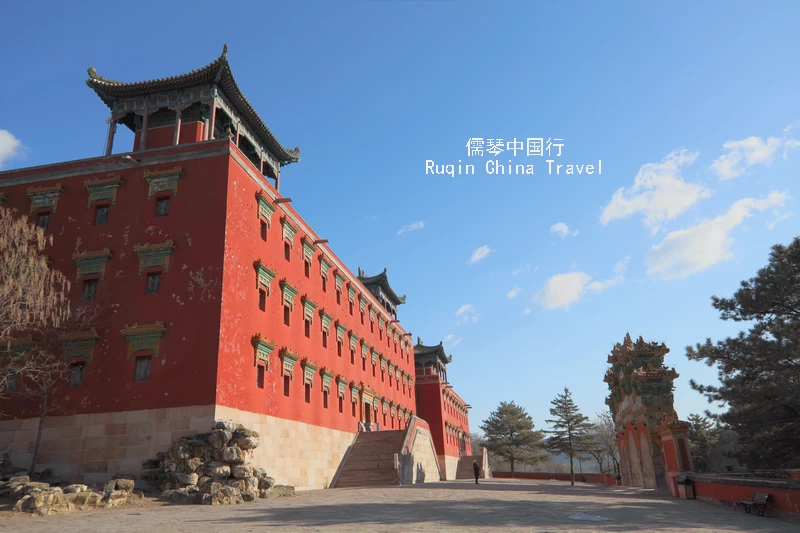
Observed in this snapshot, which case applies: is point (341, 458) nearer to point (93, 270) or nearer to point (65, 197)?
point (93, 270)

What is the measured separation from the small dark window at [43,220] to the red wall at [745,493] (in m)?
25.5

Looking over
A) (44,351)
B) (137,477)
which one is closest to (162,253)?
(44,351)

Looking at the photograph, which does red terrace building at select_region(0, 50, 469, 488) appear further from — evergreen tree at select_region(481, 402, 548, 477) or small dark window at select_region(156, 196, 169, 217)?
evergreen tree at select_region(481, 402, 548, 477)

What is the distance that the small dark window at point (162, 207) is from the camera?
2020cm

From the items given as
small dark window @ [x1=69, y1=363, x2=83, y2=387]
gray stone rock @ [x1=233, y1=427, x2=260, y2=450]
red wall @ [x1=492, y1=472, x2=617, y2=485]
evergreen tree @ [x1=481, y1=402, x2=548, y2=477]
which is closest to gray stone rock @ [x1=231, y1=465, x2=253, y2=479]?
gray stone rock @ [x1=233, y1=427, x2=260, y2=450]

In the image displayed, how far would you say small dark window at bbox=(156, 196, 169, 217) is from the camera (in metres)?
20.2

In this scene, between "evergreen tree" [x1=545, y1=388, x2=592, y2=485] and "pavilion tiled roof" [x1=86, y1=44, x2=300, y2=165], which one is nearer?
"pavilion tiled roof" [x1=86, y1=44, x2=300, y2=165]

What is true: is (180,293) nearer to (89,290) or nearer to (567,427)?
(89,290)

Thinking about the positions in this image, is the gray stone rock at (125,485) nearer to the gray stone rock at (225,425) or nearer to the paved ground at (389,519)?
the paved ground at (389,519)

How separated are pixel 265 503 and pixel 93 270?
36.7 feet

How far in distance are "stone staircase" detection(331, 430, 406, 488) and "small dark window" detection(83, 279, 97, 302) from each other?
44.3 ft

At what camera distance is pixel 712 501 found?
677 inches

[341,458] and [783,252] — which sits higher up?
[783,252]

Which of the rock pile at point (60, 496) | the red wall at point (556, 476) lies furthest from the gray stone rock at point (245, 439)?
the red wall at point (556, 476)
